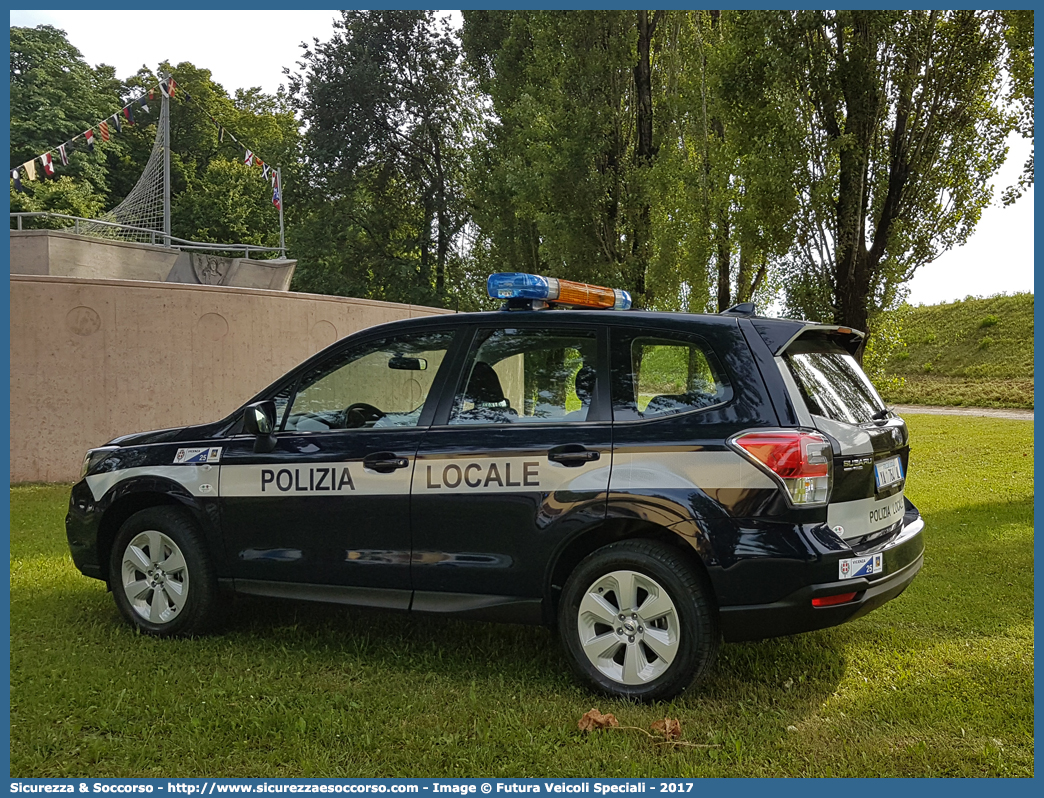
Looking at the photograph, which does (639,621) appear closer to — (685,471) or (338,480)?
(685,471)

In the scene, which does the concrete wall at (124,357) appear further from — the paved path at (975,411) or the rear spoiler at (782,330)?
the paved path at (975,411)

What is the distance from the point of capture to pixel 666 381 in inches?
180

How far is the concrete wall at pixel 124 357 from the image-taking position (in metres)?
13.3

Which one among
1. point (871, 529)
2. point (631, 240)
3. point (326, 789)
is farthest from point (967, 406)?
point (326, 789)

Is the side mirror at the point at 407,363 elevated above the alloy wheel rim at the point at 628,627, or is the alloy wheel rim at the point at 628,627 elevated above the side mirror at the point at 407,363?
the side mirror at the point at 407,363

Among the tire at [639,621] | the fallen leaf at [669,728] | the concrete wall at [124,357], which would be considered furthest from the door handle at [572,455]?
the concrete wall at [124,357]

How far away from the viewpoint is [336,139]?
112 ft

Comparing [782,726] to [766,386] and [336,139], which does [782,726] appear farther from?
[336,139]

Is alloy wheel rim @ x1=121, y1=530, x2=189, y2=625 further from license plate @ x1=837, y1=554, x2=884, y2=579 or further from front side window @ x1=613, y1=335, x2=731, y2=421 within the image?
license plate @ x1=837, y1=554, x2=884, y2=579

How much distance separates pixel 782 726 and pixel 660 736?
1.87 feet

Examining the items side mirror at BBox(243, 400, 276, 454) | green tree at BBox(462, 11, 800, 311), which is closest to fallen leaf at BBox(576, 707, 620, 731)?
side mirror at BBox(243, 400, 276, 454)

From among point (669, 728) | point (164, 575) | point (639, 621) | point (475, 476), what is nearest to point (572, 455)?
point (475, 476)

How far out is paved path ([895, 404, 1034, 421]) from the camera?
26263 millimetres

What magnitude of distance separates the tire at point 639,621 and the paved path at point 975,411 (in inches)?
938
